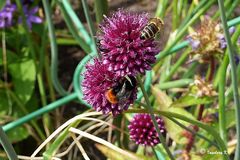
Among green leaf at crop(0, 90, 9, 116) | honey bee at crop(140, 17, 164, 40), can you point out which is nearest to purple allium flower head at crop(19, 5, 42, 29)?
green leaf at crop(0, 90, 9, 116)

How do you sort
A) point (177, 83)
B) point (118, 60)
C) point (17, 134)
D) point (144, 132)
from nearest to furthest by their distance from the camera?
point (118, 60) < point (144, 132) < point (177, 83) < point (17, 134)

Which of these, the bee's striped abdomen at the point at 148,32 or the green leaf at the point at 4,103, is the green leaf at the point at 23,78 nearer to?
the green leaf at the point at 4,103

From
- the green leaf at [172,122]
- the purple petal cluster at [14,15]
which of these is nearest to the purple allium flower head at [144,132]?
the green leaf at [172,122]

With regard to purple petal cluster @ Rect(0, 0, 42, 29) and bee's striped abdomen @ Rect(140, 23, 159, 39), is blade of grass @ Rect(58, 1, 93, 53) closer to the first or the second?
purple petal cluster @ Rect(0, 0, 42, 29)

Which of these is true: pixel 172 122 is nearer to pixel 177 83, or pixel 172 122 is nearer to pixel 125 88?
pixel 177 83

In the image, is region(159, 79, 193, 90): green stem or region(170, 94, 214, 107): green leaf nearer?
region(170, 94, 214, 107): green leaf

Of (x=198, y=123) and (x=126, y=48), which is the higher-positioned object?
(x=126, y=48)

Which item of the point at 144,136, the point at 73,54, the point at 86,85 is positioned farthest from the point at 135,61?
the point at 73,54

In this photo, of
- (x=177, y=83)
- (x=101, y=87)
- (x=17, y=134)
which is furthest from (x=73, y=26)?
(x=101, y=87)
